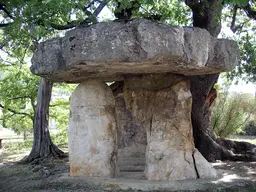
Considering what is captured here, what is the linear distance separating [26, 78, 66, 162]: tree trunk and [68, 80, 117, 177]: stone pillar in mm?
5084

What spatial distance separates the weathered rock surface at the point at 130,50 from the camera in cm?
485

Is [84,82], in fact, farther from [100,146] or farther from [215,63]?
[215,63]

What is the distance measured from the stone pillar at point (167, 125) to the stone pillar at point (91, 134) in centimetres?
65

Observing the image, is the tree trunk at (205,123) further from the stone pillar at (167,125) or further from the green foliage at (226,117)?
the green foliage at (226,117)

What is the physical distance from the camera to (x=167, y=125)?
21.0 ft

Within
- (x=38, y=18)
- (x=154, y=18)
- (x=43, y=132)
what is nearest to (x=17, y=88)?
(x=43, y=132)

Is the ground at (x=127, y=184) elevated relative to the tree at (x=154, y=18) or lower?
lower

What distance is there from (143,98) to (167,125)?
28.5 inches

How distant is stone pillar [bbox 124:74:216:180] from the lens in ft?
20.6

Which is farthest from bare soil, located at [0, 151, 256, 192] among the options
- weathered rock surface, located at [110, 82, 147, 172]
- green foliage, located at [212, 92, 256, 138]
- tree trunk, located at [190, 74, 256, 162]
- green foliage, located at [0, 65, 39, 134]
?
green foliage, located at [0, 65, 39, 134]

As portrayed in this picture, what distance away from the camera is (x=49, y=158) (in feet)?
36.3

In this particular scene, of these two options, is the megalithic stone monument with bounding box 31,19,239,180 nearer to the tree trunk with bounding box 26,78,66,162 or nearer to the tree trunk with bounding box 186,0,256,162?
the tree trunk with bounding box 186,0,256,162

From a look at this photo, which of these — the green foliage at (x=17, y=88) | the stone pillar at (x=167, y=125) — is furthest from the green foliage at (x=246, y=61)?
the green foliage at (x=17, y=88)

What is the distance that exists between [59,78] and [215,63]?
9.19 feet
